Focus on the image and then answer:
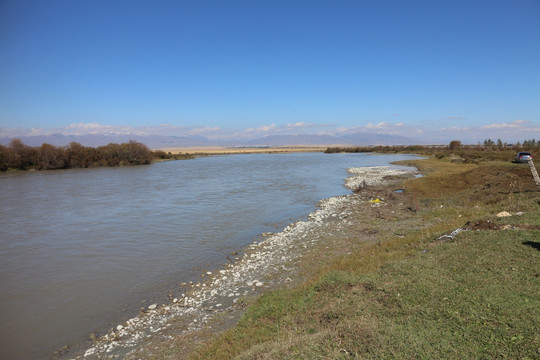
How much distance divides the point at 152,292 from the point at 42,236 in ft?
40.6

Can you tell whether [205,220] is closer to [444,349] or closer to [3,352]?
[3,352]

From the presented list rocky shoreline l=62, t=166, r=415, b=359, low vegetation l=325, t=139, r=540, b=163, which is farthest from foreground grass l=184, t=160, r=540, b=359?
low vegetation l=325, t=139, r=540, b=163

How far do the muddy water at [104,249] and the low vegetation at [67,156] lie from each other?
40434 mm

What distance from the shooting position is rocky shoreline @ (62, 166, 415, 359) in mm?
7559

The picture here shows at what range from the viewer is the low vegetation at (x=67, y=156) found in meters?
63.2

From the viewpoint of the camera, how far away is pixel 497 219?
447 inches

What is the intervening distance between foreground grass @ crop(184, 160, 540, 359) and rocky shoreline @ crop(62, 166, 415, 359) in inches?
51.6

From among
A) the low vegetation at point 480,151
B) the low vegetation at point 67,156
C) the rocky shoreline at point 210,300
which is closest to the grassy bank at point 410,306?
the rocky shoreline at point 210,300

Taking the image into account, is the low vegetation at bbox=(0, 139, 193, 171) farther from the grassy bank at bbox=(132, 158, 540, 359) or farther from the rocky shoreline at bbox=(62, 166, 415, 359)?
the grassy bank at bbox=(132, 158, 540, 359)

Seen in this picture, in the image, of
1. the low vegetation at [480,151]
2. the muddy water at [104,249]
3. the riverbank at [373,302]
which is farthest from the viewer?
the low vegetation at [480,151]

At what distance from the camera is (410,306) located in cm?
A: 602

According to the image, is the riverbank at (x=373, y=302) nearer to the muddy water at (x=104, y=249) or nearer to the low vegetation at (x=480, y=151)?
the muddy water at (x=104, y=249)

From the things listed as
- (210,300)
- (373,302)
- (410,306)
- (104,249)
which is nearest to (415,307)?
(410,306)

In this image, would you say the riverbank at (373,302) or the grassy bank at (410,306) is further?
the riverbank at (373,302)
